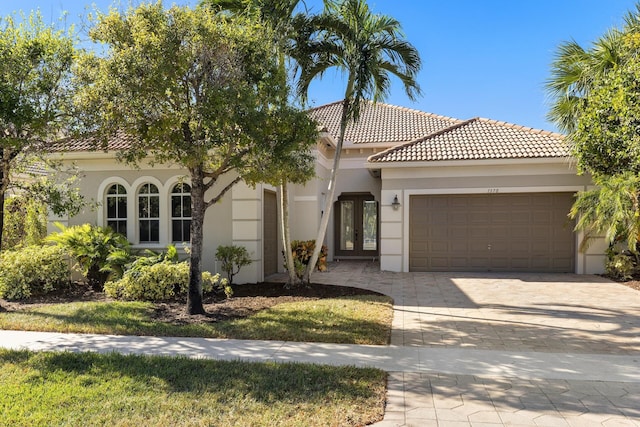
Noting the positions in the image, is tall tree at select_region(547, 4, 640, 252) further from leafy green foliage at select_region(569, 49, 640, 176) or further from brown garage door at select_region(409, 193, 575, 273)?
brown garage door at select_region(409, 193, 575, 273)

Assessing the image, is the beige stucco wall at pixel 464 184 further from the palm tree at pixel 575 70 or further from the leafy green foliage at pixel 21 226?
the leafy green foliage at pixel 21 226

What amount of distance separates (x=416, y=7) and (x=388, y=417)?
10.7 metres

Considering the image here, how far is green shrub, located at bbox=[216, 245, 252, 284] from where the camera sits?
11.3 metres

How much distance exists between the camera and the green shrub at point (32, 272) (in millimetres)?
9898

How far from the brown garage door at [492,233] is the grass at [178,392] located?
32.7 ft

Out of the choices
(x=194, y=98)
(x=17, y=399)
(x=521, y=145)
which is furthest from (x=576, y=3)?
(x=17, y=399)

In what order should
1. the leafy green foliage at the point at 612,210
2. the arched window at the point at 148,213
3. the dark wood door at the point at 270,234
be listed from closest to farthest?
the leafy green foliage at the point at 612,210
the arched window at the point at 148,213
the dark wood door at the point at 270,234

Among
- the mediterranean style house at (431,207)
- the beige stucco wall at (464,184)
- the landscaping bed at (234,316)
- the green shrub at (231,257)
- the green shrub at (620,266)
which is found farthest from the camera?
Result: the beige stucco wall at (464,184)

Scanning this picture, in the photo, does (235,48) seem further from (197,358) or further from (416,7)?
(416,7)

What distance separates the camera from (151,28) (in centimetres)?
704

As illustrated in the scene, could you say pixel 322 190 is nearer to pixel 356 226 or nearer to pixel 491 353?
pixel 356 226

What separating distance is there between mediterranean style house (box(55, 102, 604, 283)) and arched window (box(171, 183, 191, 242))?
0.03m

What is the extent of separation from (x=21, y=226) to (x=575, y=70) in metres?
17.8

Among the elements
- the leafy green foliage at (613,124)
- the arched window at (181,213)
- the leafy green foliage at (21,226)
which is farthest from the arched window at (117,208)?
the leafy green foliage at (613,124)
